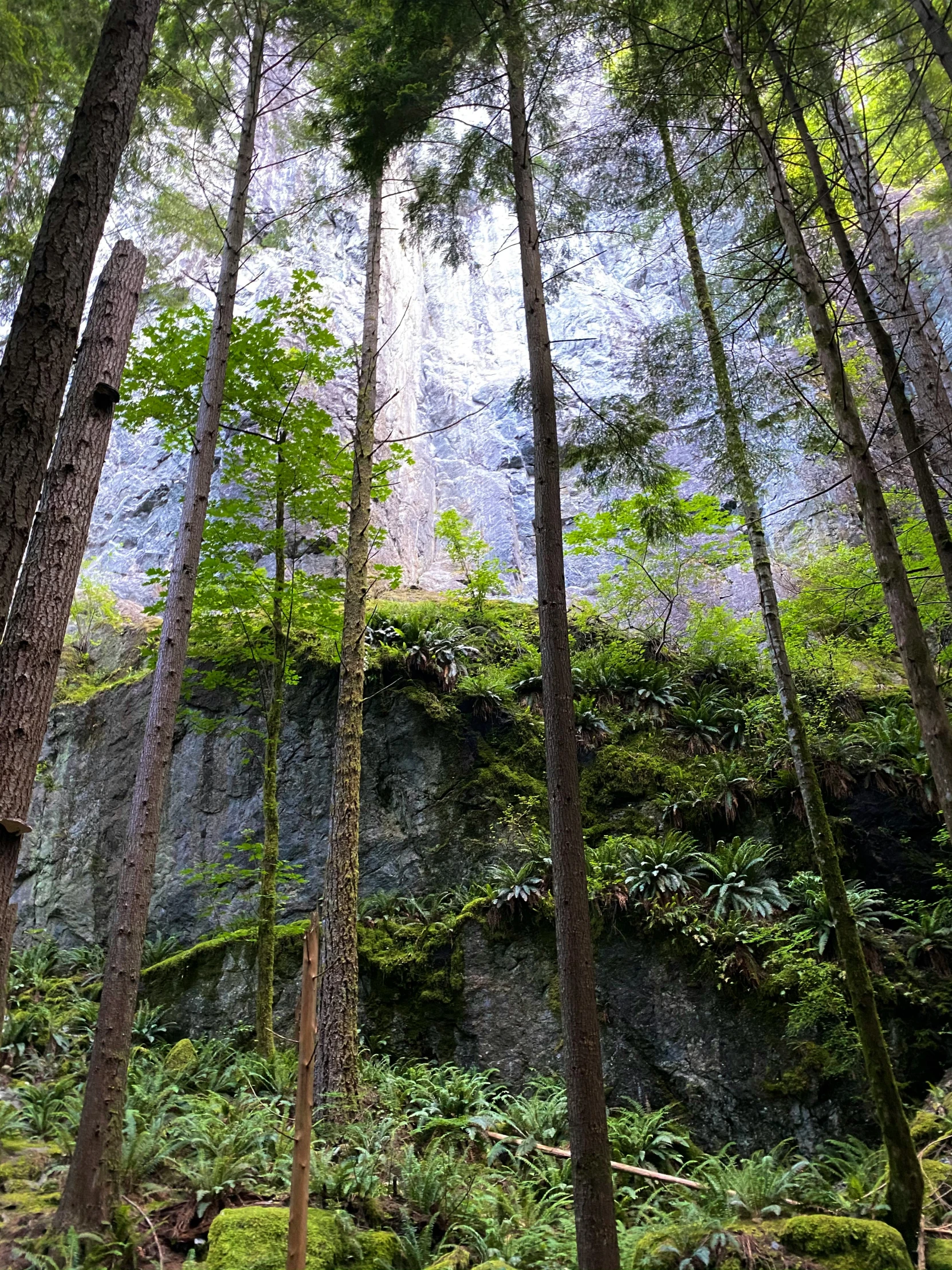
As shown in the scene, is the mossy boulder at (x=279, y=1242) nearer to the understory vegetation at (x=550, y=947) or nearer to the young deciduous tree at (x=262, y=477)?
the understory vegetation at (x=550, y=947)

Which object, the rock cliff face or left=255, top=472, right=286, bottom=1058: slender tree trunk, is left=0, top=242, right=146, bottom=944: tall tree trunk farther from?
the rock cliff face

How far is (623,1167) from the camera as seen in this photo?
20.6 ft

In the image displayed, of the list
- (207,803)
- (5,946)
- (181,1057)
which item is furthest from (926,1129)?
(207,803)

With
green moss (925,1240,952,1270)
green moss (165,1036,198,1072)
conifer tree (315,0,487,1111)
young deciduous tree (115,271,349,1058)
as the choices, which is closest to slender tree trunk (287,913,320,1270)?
green moss (925,1240,952,1270)

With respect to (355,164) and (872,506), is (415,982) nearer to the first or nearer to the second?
(872,506)

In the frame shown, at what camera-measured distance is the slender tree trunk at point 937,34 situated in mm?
4285

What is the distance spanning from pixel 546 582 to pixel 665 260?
94.6ft

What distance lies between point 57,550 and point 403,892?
731cm

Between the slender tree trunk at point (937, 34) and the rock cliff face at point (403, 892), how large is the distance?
735cm

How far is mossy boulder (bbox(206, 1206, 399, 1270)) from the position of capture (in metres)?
4.33

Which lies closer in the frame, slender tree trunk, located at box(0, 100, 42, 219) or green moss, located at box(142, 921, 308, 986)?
slender tree trunk, located at box(0, 100, 42, 219)

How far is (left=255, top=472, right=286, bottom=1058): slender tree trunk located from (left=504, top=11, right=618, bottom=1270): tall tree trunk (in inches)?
170

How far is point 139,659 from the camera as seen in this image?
14.0 m

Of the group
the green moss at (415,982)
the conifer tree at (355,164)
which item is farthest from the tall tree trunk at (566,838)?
the green moss at (415,982)
